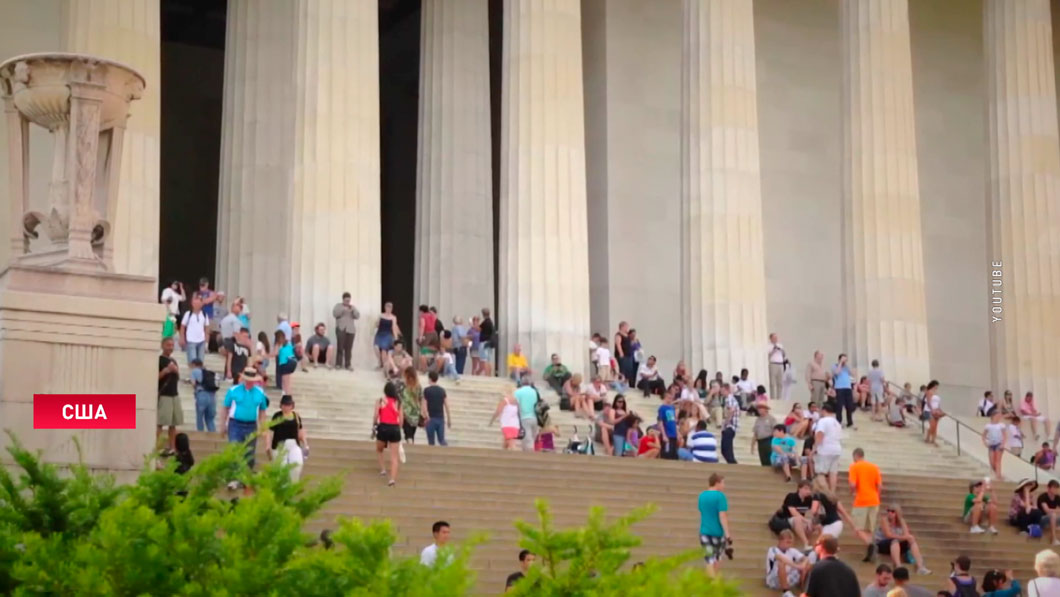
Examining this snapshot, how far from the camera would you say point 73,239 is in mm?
18844

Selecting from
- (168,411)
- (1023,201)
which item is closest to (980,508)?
(168,411)

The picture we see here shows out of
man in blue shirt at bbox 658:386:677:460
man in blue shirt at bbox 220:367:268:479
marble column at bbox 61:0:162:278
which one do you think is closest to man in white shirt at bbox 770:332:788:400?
man in blue shirt at bbox 658:386:677:460

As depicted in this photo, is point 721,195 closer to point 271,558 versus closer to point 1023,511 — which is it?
point 1023,511

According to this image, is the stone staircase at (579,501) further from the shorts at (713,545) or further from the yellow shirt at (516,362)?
the yellow shirt at (516,362)

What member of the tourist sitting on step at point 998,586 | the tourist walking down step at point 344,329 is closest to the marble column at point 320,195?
the tourist walking down step at point 344,329

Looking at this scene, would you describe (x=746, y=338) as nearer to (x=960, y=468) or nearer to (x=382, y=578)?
(x=960, y=468)

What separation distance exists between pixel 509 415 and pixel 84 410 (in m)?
11.4

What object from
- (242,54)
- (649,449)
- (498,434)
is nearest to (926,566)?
(649,449)

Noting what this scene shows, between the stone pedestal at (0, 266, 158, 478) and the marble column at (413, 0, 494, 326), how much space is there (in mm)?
23282

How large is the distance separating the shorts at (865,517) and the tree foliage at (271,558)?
16.9 metres

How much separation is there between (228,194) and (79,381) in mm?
22044

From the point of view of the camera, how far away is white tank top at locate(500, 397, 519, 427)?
28.8m

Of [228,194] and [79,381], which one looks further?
[228,194]

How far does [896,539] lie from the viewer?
83.6ft
